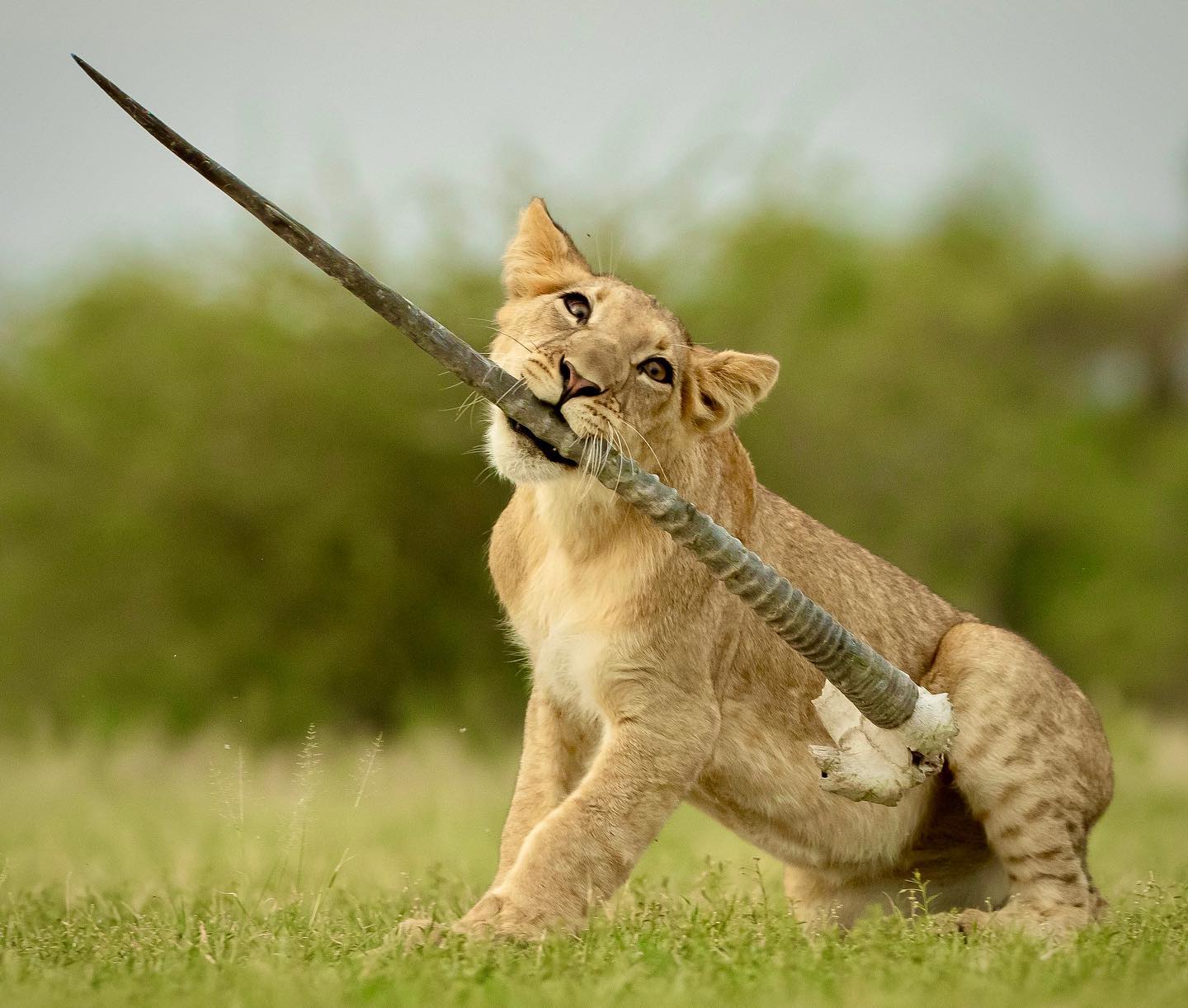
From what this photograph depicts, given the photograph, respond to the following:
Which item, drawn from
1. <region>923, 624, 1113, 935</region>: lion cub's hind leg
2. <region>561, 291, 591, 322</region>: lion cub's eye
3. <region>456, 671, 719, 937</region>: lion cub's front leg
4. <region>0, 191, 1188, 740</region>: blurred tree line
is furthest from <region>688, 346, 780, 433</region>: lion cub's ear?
<region>0, 191, 1188, 740</region>: blurred tree line

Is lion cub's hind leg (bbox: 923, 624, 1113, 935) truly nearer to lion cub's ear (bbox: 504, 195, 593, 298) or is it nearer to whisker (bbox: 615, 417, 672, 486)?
whisker (bbox: 615, 417, 672, 486)

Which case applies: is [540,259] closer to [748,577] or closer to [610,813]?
[748,577]

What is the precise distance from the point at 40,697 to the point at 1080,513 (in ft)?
54.6

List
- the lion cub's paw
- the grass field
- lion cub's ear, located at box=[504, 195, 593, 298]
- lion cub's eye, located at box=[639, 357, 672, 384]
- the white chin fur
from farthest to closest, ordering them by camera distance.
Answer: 1. lion cub's ear, located at box=[504, 195, 593, 298]
2. lion cub's eye, located at box=[639, 357, 672, 384]
3. the white chin fur
4. the lion cub's paw
5. the grass field

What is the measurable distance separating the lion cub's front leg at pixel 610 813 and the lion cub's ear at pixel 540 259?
157cm

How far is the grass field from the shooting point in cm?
385

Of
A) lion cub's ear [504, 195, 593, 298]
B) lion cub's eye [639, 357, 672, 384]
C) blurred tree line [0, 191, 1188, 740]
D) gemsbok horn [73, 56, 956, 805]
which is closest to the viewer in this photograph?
gemsbok horn [73, 56, 956, 805]

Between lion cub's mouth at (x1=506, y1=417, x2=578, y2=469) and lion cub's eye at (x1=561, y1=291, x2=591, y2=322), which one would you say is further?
lion cub's eye at (x1=561, y1=291, x2=591, y2=322)

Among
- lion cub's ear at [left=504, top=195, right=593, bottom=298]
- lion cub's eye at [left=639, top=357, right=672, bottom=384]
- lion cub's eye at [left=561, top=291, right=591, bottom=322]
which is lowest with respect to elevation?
lion cub's eye at [left=639, top=357, right=672, bottom=384]

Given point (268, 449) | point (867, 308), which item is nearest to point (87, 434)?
point (268, 449)

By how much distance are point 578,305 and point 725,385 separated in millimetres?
602

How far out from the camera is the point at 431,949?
4352 mm

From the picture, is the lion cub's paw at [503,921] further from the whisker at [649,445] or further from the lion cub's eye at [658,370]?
the lion cub's eye at [658,370]

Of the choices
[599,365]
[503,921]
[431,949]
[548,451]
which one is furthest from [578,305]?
[431,949]
